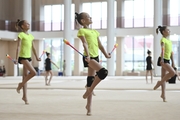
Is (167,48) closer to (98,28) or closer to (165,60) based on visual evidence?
(165,60)

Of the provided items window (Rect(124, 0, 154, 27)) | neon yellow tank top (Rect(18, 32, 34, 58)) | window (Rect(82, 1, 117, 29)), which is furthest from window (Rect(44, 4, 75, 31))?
neon yellow tank top (Rect(18, 32, 34, 58))

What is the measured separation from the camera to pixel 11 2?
147 ft

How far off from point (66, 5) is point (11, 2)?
10661 millimetres

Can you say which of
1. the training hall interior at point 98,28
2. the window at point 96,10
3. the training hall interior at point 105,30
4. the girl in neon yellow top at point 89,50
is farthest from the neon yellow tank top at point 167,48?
the window at point 96,10

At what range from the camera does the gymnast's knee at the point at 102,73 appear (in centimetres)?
604

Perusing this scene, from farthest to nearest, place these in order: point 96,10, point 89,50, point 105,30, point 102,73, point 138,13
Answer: point 96,10, point 138,13, point 105,30, point 89,50, point 102,73

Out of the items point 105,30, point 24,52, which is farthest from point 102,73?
point 105,30

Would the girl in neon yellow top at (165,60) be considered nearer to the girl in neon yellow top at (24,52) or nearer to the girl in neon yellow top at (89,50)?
the girl in neon yellow top at (89,50)

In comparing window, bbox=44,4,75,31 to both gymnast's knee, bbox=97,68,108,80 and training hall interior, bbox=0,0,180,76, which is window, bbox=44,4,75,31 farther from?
gymnast's knee, bbox=97,68,108,80

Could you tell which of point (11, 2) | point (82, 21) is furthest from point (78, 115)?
point (11, 2)

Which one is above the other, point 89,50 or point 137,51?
point 137,51

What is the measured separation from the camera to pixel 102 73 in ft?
19.8

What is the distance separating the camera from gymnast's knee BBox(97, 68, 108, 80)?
19.8 feet

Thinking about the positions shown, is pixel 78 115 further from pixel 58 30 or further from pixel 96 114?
pixel 58 30
